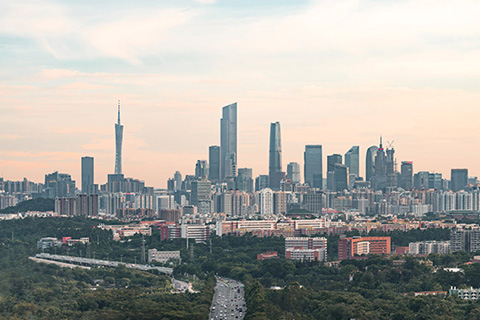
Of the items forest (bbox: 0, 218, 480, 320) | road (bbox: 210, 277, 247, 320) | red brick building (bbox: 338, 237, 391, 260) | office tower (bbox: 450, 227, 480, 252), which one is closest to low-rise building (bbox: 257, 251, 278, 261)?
forest (bbox: 0, 218, 480, 320)

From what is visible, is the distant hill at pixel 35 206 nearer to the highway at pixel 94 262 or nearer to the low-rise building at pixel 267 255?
the highway at pixel 94 262

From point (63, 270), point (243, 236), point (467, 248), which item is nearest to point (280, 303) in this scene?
point (63, 270)

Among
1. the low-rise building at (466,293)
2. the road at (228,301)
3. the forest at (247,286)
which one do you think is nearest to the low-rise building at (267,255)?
the forest at (247,286)

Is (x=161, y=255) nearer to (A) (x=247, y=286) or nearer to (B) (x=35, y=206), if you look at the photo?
(A) (x=247, y=286)

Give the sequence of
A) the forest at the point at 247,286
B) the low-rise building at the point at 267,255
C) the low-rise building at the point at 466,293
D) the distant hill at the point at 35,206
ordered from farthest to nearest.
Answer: the distant hill at the point at 35,206 → the low-rise building at the point at 267,255 → the low-rise building at the point at 466,293 → the forest at the point at 247,286

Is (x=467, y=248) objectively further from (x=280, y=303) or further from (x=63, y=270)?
(x=280, y=303)

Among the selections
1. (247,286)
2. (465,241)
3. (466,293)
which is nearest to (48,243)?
(465,241)
